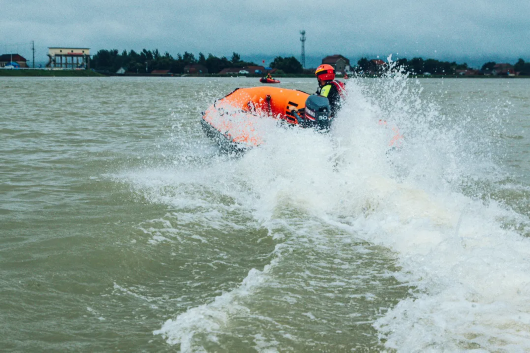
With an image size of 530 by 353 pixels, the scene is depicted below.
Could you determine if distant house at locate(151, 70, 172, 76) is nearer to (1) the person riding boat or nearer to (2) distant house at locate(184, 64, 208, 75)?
(2) distant house at locate(184, 64, 208, 75)

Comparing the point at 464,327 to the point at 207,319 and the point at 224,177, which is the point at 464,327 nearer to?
the point at 207,319

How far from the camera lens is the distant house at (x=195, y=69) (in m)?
114

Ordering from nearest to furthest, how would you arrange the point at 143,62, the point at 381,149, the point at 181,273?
the point at 181,273, the point at 381,149, the point at 143,62

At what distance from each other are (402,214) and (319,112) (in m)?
2.44

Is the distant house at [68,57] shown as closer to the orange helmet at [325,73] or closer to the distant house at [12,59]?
the distant house at [12,59]

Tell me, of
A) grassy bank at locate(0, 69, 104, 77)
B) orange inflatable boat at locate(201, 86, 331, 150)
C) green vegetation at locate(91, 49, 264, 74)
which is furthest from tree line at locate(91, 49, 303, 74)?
orange inflatable boat at locate(201, 86, 331, 150)

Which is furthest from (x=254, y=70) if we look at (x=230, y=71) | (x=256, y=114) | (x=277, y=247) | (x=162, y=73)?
(x=277, y=247)

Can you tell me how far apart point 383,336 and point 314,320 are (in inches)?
14.9

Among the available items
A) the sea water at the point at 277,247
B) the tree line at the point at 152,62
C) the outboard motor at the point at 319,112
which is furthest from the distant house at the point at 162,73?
the outboard motor at the point at 319,112

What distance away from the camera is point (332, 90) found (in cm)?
696

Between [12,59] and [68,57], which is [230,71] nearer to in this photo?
[68,57]

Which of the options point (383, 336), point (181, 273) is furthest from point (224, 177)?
point (383, 336)

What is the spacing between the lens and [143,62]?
122250 mm

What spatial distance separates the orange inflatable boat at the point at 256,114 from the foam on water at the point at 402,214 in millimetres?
248
